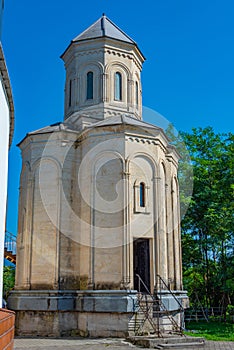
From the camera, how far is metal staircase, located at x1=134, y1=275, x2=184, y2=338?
50.7 feet

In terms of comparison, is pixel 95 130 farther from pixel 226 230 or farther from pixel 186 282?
pixel 186 282

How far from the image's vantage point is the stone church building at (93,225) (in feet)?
55.0

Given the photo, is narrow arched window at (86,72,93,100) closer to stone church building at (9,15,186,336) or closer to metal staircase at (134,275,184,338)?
stone church building at (9,15,186,336)

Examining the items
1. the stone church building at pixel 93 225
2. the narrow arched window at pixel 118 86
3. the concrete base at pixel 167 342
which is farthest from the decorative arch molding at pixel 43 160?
the concrete base at pixel 167 342

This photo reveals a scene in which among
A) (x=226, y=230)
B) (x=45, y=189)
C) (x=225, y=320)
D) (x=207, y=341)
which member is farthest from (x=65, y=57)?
(x=225, y=320)

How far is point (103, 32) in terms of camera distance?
73.4 feet

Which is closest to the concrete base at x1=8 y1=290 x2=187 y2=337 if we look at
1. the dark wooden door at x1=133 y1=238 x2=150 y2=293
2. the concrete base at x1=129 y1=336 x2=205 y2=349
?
the concrete base at x1=129 y1=336 x2=205 y2=349

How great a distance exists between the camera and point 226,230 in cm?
2520

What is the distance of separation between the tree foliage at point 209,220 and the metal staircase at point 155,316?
7902mm

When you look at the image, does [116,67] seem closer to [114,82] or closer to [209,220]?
[114,82]

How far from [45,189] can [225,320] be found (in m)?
14.5

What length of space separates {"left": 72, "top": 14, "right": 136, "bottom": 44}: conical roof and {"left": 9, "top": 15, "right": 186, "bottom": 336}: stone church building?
13.5 ft

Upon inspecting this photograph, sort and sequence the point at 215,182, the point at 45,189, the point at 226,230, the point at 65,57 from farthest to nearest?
the point at 215,182
the point at 226,230
the point at 65,57
the point at 45,189

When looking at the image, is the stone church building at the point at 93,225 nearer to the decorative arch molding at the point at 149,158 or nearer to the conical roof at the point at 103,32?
the decorative arch molding at the point at 149,158
